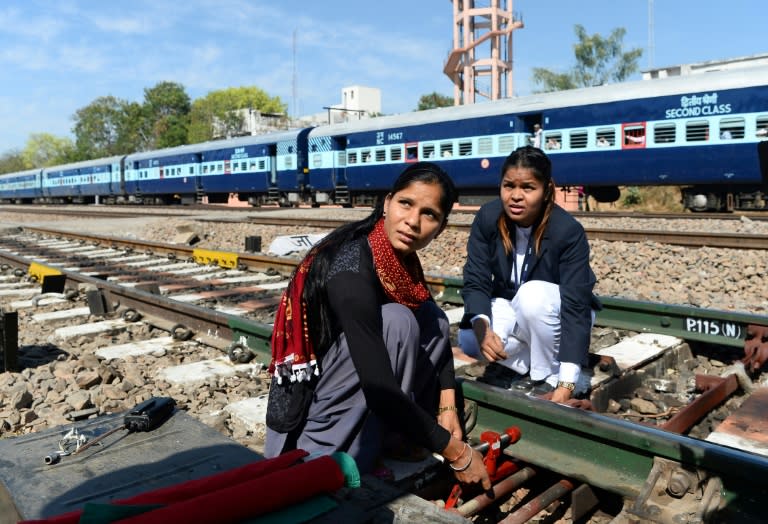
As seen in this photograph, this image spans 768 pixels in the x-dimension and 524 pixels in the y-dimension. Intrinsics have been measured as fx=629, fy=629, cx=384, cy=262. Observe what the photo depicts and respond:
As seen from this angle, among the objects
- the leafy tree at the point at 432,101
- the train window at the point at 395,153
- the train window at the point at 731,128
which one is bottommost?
the train window at the point at 731,128

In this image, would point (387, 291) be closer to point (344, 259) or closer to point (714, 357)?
point (344, 259)

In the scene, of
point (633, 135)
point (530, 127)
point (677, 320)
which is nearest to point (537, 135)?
point (530, 127)

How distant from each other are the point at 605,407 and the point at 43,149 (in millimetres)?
122556

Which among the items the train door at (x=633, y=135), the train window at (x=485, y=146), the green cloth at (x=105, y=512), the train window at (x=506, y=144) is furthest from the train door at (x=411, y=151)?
the green cloth at (x=105, y=512)

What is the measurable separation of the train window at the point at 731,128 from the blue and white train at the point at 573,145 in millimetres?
19

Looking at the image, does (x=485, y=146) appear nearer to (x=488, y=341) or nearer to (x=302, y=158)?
(x=302, y=158)

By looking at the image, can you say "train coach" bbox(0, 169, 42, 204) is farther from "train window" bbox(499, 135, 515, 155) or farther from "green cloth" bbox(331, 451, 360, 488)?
"green cloth" bbox(331, 451, 360, 488)

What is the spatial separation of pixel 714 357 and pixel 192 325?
3769 millimetres

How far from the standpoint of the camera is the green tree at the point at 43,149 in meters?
107

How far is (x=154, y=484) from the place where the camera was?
1843 millimetres

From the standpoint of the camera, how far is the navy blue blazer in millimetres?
3037

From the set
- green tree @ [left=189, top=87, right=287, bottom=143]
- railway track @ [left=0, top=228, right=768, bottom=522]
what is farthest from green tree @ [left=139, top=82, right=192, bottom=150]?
railway track @ [left=0, top=228, right=768, bottom=522]

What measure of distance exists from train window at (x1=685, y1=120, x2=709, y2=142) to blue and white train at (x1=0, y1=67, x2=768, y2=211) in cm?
2

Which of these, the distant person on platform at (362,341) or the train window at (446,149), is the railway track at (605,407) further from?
the train window at (446,149)
